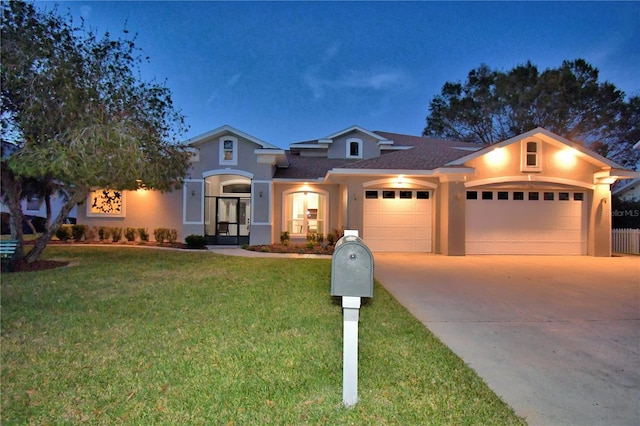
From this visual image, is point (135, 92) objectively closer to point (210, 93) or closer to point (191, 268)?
point (191, 268)

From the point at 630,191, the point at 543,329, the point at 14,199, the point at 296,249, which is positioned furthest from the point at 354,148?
the point at 543,329

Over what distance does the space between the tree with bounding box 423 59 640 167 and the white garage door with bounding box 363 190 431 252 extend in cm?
1441

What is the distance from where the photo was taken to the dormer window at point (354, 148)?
19.5 m

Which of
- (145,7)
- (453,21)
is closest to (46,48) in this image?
(145,7)

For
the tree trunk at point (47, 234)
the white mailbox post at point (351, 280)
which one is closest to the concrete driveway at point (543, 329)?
the white mailbox post at point (351, 280)

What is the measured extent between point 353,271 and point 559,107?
25786mm

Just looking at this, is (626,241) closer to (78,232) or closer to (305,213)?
(305,213)

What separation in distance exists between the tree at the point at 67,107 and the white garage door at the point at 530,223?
37.1 feet

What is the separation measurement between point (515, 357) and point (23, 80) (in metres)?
10.4

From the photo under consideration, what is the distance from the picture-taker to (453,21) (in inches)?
547

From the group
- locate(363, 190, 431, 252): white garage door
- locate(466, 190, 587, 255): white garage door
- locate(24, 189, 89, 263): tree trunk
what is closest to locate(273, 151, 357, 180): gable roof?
locate(363, 190, 431, 252): white garage door

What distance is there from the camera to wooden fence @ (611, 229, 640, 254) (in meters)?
14.6

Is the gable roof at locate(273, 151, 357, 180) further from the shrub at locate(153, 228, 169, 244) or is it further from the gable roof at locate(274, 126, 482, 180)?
the shrub at locate(153, 228, 169, 244)

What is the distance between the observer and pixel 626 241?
14.9 metres
